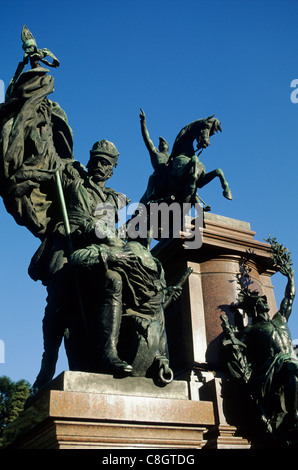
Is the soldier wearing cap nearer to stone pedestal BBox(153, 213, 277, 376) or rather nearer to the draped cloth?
the draped cloth

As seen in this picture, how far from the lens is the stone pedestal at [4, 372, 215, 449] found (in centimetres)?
373

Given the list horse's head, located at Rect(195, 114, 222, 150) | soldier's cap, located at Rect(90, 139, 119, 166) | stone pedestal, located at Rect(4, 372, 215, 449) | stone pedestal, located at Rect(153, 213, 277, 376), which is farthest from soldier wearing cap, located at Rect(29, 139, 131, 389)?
horse's head, located at Rect(195, 114, 222, 150)

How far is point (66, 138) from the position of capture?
6.36m

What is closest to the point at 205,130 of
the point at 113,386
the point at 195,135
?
the point at 195,135

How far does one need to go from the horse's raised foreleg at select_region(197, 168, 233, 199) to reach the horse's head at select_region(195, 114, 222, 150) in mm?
671

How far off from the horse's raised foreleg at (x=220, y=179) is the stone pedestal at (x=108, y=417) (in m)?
5.16

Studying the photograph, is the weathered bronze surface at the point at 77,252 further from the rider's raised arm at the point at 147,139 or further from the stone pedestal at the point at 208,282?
the rider's raised arm at the point at 147,139

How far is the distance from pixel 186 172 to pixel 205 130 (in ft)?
3.84

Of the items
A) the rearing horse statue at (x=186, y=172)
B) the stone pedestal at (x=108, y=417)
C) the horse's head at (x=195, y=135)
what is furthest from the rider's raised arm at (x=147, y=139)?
the stone pedestal at (x=108, y=417)

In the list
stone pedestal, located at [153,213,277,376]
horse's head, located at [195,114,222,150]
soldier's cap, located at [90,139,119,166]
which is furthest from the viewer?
horse's head, located at [195,114,222,150]

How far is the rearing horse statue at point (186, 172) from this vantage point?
870 cm

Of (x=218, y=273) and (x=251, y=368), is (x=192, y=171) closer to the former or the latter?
(x=218, y=273)

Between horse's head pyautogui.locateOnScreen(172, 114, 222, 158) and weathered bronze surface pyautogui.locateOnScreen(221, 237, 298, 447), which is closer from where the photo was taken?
weathered bronze surface pyautogui.locateOnScreen(221, 237, 298, 447)

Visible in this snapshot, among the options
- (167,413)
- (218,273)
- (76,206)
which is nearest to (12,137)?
(76,206)
